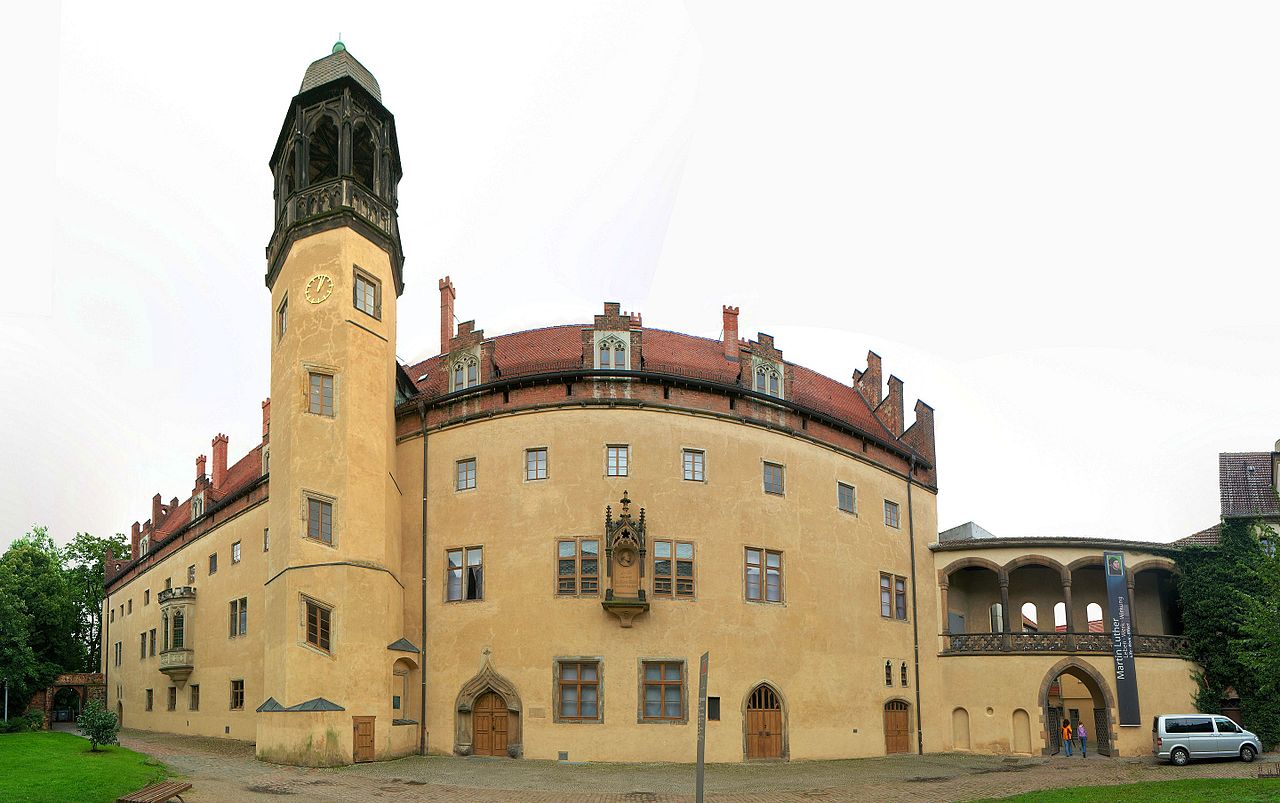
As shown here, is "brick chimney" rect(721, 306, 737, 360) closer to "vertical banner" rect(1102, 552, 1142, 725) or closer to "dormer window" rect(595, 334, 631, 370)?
"dormer window" rect(595, 334, 631, 370)

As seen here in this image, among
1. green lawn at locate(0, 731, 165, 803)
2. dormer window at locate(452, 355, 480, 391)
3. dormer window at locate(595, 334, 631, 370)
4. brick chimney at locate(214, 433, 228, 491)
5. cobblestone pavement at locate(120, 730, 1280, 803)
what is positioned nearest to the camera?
green lawn at locate(0, 731, 165, 803)

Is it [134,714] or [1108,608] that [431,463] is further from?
[134,714]

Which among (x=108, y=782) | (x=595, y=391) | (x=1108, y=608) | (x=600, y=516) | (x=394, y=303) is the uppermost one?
(x=394, y=303)

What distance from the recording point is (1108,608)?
43.0 meters

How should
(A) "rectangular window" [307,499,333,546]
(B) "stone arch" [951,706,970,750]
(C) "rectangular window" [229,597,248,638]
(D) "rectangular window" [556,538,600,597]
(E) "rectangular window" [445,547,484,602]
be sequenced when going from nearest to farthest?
(A) "rectangular window" [307,499,333,546]
(D) "rectangular window" [556,538,600,597]
(E) "rectangular window" [445,547,484,602]
(B) "stone arch" [951,706,970,750]
(C) "rectangular window" [229,597,248,638]

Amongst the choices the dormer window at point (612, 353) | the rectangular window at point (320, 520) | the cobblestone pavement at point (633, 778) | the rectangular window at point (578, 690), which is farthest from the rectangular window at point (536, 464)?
the cobblestone pavement at point (633, 778)

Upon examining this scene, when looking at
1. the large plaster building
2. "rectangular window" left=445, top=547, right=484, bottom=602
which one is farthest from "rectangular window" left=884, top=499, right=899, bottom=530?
"rectangular window" left=445, top=547, right=484, bottom=602

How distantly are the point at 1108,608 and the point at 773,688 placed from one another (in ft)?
54.5

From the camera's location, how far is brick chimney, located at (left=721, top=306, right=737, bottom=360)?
41125 mm

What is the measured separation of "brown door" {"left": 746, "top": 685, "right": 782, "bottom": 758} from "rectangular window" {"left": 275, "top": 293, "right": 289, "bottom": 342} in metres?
20.8

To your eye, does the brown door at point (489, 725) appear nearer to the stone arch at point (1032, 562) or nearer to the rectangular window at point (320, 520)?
the rectangular window at point (320, 520)

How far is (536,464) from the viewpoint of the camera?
36.1 metres

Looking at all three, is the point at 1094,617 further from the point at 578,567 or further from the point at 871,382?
the point at 578,567

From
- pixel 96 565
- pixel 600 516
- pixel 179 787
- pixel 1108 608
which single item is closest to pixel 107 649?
pixel 96 565
